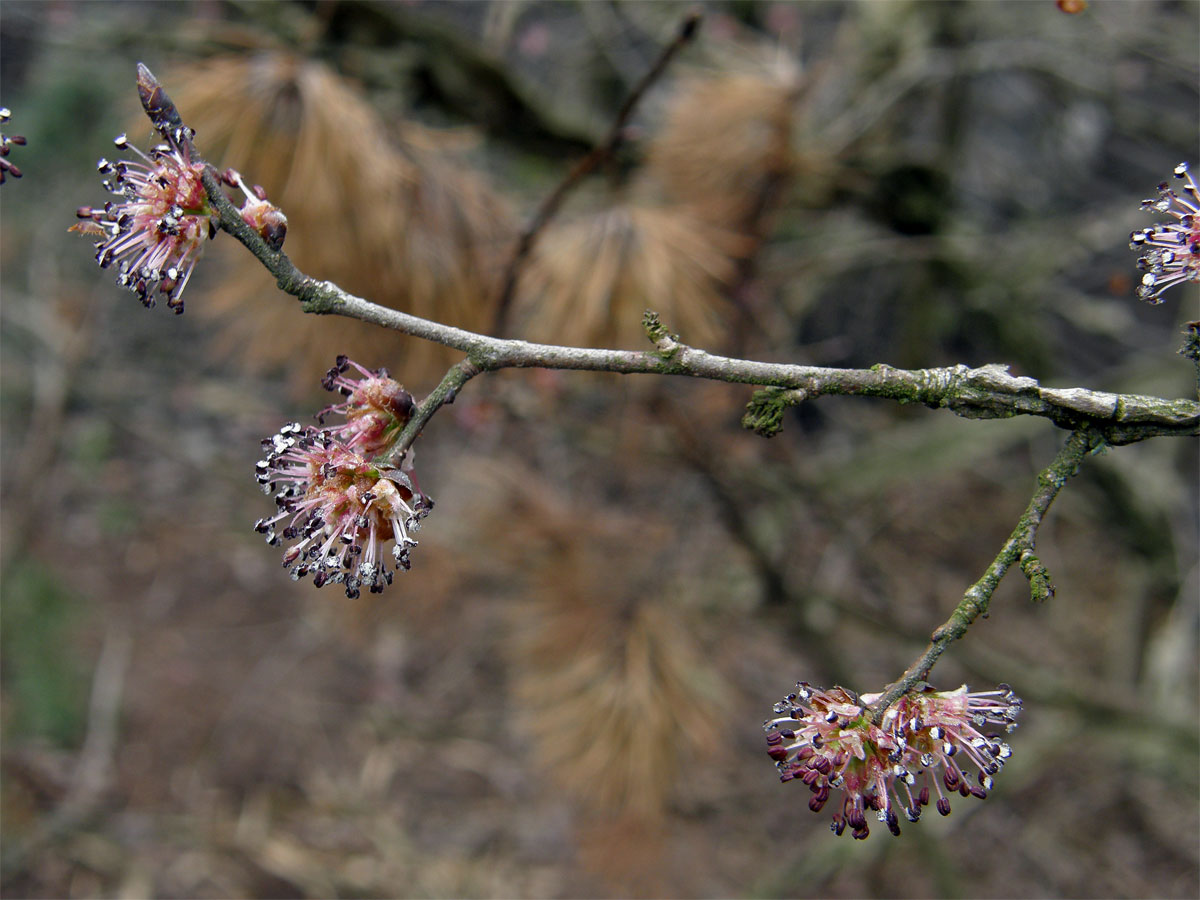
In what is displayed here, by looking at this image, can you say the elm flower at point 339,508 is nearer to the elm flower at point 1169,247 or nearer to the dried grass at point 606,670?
the elm flower at point 1169,247

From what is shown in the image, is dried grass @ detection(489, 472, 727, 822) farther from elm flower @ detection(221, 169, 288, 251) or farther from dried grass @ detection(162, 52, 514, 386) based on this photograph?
elm flower @ detection(221, 169, 288, 251)

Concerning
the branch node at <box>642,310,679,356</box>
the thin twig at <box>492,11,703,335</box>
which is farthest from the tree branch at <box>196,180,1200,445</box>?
the thin twig at <box>492,11,703,335</box>

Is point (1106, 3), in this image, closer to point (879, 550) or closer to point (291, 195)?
point (879, 550)

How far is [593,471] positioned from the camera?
2840mm

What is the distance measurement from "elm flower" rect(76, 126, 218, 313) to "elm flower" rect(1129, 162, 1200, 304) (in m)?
0.60

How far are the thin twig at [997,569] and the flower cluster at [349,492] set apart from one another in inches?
11.6

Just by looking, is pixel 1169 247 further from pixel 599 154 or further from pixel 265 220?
pixel 599 154

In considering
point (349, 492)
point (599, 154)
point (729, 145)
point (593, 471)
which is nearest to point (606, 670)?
point (599, 154)

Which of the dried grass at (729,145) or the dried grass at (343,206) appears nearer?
the dried grass at (343,206)

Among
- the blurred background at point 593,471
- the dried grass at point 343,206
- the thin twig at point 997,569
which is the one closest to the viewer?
the thin twig at point 997,569

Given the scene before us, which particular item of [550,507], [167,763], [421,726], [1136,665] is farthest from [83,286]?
[1136,665]

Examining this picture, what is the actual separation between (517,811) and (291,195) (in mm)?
1977

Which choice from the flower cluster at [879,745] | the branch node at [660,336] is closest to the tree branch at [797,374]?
the branch node at [660,336]

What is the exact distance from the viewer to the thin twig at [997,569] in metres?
0.48
